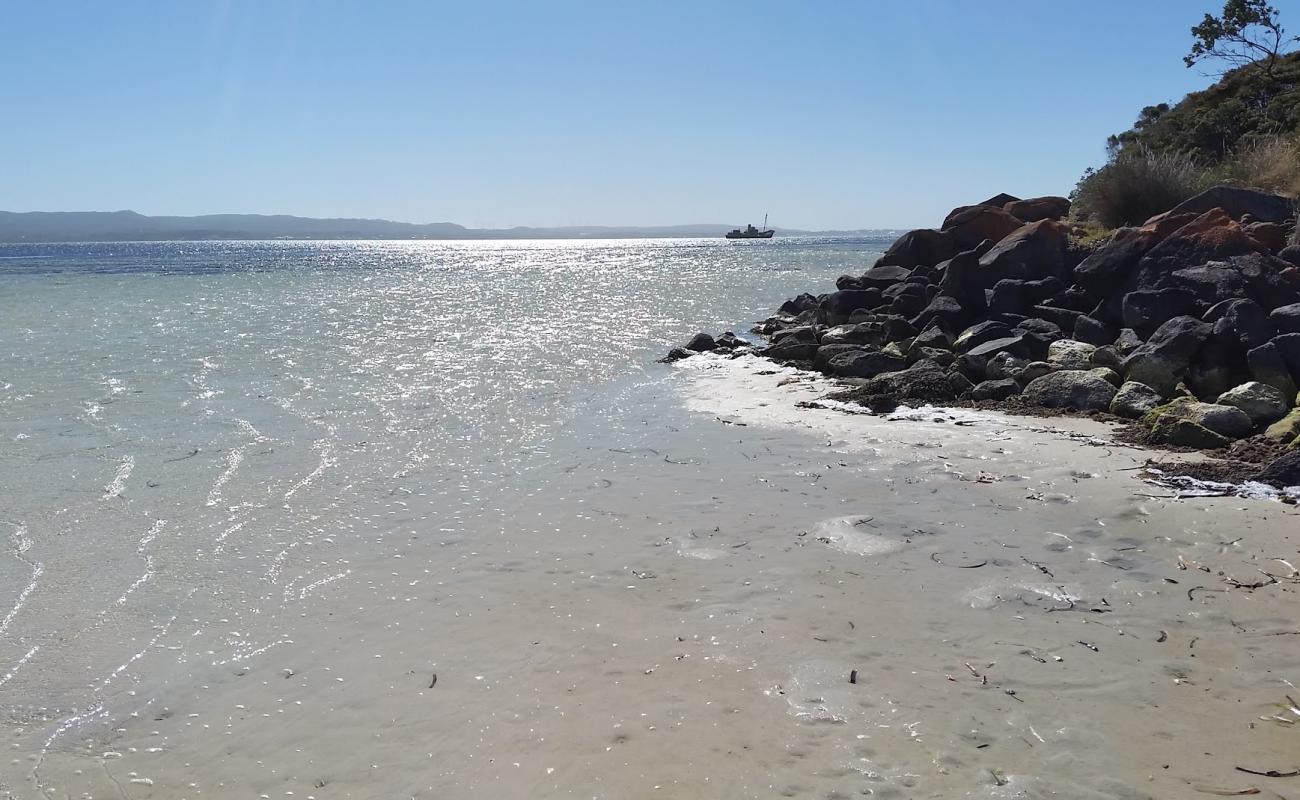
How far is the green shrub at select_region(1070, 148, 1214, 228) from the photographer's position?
16.6 metres

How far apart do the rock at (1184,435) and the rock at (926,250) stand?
10.9 meters

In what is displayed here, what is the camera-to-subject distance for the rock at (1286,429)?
7.45 m

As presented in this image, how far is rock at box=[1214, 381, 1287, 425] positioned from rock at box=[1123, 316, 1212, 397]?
0.96m

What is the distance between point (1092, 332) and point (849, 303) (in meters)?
5.49

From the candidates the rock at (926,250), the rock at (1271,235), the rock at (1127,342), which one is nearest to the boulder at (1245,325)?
the rock at (1127,342)

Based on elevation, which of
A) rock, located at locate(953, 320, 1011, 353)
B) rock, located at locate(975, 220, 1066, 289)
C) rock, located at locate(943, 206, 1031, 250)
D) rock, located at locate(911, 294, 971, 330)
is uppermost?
rock, located at locate(943, 206, 1031, 250)

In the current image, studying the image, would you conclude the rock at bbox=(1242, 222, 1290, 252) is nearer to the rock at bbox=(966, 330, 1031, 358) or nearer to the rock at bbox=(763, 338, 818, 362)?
the rock at bbox=(966, 330, 1031, 358)

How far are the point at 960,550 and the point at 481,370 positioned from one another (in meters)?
9.33

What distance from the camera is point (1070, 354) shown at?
10938mm

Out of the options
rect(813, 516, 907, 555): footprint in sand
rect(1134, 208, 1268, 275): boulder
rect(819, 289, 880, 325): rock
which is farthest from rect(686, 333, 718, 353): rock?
rect(813, 516, 907, 555): footprint in sand

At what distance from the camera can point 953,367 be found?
1120 centimetres

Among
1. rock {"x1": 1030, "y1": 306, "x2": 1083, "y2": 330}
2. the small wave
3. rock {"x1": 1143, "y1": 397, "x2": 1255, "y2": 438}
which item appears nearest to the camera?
the small wave

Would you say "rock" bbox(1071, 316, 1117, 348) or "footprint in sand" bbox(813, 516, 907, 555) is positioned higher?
"rock" bbox(1071, 316, 1117, 348)

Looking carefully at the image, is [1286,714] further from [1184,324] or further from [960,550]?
[1184,324]
